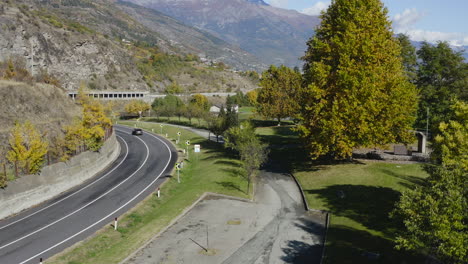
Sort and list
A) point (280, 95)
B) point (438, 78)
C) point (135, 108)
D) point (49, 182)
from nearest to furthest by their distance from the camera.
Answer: point (49, 182) < point (438, 78) < point (280, 95) < point (135, 108)

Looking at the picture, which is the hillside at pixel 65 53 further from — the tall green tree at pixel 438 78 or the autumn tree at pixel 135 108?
the tall green tree at pixel 438 78

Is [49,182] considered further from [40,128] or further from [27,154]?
[40,128]

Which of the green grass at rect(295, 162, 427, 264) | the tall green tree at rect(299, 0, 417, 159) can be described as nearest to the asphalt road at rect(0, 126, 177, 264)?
the green grass at rect(295, 162, 427, 264)

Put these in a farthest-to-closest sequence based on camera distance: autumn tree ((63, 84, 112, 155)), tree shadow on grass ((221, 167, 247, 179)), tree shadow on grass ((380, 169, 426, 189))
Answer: autumn tree ((63, 84, 112, 155)) < tree shadow on grass ((221, 167, 247, 179)) < tree shadow on grass ((380, 169, 426, 189))

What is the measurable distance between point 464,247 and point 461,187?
9.14 feet

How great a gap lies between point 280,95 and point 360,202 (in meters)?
47.0

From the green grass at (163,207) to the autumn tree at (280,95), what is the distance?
25629mm

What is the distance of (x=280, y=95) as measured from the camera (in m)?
74.9

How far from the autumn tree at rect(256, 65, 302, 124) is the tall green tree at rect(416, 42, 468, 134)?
2255 centimetres

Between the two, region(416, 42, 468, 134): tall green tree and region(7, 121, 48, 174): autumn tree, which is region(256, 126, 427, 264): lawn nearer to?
region(416, 42, 468, 134): tall green tree

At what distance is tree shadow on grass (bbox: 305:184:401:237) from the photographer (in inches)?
1016

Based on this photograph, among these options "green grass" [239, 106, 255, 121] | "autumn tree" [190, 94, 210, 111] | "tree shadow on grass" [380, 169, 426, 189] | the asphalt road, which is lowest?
the asphalt road

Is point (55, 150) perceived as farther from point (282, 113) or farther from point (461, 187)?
point (282, 113)

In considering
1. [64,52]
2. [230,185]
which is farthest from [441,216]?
[64,52]
